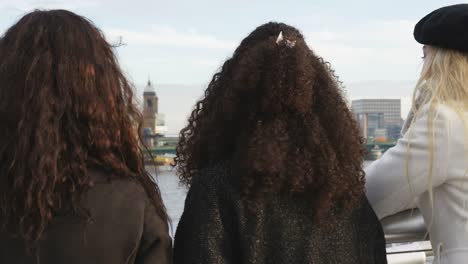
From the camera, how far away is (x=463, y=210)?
195 cm

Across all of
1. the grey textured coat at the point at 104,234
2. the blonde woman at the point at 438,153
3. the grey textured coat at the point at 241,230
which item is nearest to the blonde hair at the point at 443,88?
the blonde woman at the point at 438,153

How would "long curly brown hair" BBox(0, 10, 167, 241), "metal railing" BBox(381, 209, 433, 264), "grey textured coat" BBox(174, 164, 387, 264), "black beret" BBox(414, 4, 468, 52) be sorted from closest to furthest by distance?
"long curly brown hair" BBox(0, 10, 167, 241) → "grey textured coat" BBox(174, 164, 387, 264) → "black beret" BBox(414, 4, 468, 52) → "metal railing" BBox(381, 209, 433, 264)

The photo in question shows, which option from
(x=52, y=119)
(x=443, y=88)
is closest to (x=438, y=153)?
(x=443, y=88)

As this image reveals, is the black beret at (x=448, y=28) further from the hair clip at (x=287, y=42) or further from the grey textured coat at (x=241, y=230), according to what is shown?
the grey textured coat at (x=241, y=230)

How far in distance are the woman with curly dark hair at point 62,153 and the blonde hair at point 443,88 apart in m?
0.76

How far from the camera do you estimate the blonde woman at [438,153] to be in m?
1.95

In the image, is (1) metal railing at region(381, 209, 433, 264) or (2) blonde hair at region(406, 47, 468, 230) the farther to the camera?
(1) metal railing at region(381, 209, 433, 264)

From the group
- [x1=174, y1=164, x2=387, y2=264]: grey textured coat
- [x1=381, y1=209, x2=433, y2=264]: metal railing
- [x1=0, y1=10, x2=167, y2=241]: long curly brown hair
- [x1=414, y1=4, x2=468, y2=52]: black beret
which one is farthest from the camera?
[x1=381, y1=209, x2=433, y2=264]: metal railing

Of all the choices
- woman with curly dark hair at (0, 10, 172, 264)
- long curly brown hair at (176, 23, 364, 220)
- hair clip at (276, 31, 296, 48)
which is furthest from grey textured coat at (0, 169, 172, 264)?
hair clip at (276, 31, 296, 48)

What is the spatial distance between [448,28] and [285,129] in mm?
540

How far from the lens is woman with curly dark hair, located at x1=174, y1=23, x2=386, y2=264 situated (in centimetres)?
182

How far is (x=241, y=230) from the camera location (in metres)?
1.86

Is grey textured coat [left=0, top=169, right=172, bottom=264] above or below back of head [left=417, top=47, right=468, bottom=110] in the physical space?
below

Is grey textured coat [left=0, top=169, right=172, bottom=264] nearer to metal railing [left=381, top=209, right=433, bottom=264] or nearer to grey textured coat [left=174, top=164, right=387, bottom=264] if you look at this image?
grey textured coat [left=174, top=164, right=387, bottom=264]
